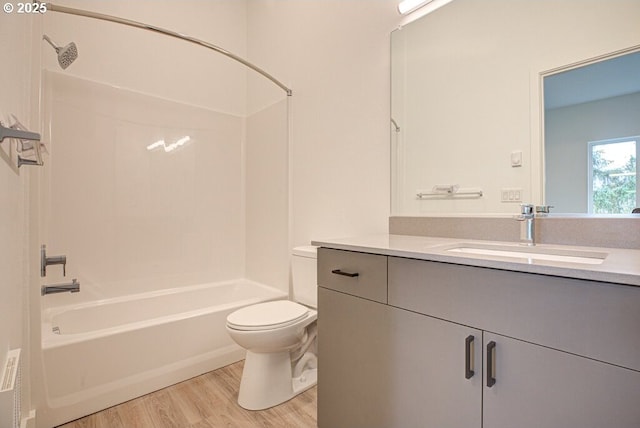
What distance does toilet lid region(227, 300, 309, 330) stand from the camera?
5.08 feet

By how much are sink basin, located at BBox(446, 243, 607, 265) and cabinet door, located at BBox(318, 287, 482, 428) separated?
0.98 feet

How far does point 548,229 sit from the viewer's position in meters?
1.19

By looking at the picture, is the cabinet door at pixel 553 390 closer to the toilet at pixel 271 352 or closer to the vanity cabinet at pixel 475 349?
the vanity cabinet at pixel 475 349

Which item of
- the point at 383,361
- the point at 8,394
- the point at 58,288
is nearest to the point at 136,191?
the point at 58,288

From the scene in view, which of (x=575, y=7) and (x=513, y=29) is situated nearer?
(x=575, y=7)

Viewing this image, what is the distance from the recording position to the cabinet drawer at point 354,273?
109cm

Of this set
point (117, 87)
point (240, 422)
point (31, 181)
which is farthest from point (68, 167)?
point (240, 422)

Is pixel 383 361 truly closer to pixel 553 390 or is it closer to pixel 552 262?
pixel 553 390

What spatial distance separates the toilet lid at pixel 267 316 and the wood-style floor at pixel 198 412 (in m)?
0.44

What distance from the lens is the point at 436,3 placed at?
156cm

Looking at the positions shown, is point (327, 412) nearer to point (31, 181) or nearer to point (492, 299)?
point (492, 299)

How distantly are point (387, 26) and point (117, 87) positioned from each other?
192cm

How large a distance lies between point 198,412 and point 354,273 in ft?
3.76

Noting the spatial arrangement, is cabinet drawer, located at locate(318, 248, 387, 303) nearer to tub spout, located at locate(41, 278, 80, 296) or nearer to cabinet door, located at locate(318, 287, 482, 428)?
cabinet door, located at locate(318, 287, 482, 428)
